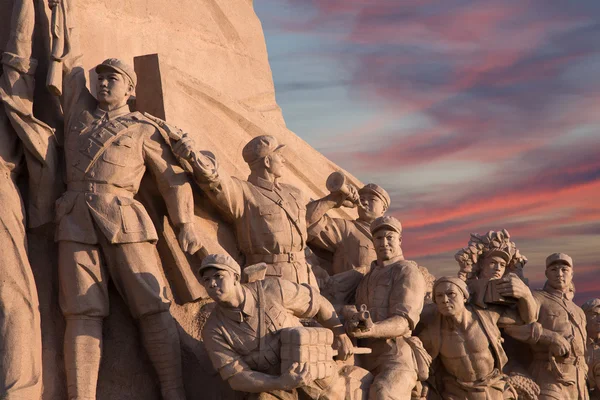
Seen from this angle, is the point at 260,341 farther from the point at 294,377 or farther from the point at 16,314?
the point at 16,314

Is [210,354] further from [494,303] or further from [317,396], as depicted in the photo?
[494,303]

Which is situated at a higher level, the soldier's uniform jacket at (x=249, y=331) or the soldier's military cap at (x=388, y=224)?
the soldier's military cap at (x=388, y=224)

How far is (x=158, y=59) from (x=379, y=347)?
297cm

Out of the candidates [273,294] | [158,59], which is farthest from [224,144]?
[273,294]

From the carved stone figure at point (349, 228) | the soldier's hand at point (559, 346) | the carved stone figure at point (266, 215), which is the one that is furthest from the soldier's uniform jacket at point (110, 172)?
the soldier's hand at point (559, 346)

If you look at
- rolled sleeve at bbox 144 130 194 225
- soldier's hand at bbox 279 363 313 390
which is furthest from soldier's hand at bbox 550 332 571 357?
rolled sleeve at bbox 144 130 194 225

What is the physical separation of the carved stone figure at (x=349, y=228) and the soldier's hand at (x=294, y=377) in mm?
2250

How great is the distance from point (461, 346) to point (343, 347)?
64.6 inches

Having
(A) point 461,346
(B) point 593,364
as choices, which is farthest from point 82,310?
(B) point 593,364

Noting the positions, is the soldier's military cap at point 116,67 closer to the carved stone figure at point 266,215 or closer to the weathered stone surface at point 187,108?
the weathered stone surface at point 187,108

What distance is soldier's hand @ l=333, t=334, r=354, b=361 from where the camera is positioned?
930 cm

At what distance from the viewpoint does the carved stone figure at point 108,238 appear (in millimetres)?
9188

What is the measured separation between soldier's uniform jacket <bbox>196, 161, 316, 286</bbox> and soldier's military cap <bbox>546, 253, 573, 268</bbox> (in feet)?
9.37

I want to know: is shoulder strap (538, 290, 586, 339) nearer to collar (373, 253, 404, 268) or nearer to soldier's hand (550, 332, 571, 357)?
soldier's hand (550, 332, 571, 357)
